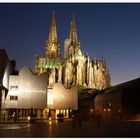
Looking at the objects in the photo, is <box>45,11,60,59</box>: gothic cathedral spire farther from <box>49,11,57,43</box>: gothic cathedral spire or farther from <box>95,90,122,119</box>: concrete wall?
<box>95,90,122,119</box>: concrete wall

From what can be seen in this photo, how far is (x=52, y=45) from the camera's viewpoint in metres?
108

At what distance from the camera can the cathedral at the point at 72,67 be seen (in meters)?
89.6

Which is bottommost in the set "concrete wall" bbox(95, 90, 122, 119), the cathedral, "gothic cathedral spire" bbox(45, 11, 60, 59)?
"concrete wall" bbox(95, 90, 122, 119)

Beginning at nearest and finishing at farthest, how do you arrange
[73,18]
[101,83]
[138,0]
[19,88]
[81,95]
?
[138,0] < [19,88] < [81,95] < [101,83] < [73,18]

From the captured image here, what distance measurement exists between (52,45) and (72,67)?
20.0 m

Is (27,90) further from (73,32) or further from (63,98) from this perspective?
(73,32)

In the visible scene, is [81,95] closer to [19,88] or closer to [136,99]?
[19,88]

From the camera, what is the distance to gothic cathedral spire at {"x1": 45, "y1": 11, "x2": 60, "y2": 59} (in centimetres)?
10894

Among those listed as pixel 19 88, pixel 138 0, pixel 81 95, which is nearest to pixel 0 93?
pixel 19 88

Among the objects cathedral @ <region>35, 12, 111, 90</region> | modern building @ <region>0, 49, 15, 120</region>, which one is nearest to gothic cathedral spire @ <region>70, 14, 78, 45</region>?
cathedral @ <region>35, 12, 111, 90</region>

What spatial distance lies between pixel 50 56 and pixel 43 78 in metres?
62.0

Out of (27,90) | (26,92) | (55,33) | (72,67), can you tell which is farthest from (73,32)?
(26,92)

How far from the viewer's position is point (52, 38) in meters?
109

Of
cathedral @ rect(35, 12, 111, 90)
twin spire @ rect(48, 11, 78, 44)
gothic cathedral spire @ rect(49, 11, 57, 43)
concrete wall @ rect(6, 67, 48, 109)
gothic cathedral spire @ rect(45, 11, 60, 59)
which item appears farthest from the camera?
gothic cathedral spire @ rect(49, 11, 57, 43)
